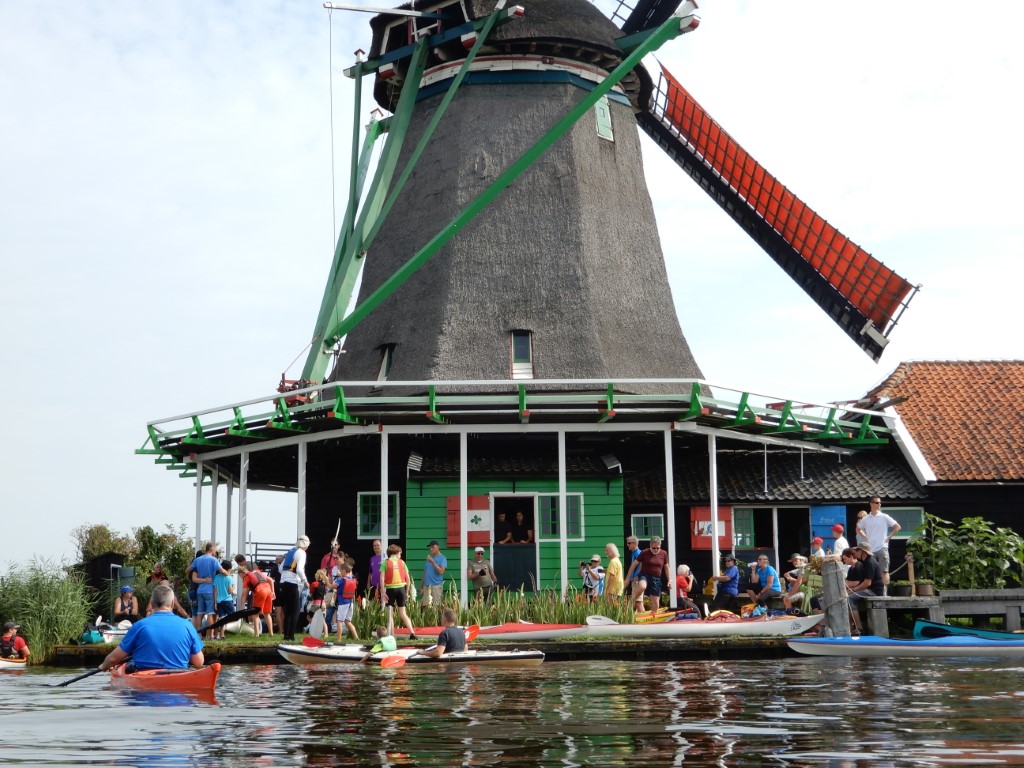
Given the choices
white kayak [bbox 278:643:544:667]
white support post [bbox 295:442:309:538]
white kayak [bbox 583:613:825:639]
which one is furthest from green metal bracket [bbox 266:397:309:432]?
white kayak [bbox 583:613:825:639]

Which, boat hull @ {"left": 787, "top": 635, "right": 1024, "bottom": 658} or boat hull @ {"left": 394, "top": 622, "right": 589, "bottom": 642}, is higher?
boat hull @ {"left": 394, "top": 622, "right": 589, "bottom": 642}

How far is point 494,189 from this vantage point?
22.3 metres

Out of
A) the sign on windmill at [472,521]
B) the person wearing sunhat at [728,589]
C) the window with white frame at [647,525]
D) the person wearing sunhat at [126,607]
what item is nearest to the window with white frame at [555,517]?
the sign on windmill at [472,521]

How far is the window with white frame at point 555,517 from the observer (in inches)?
915

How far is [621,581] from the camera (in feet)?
65.5

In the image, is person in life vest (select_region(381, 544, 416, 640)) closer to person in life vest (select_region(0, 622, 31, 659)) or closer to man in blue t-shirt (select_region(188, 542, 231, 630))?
man in blue t-shirt (select_region(188, 542, 231, 630))

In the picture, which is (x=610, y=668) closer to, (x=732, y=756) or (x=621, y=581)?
(x=621, y=581)

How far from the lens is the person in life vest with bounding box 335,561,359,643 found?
18516mm

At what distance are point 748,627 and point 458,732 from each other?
9822 mm

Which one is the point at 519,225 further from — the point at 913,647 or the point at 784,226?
the point at 913,647

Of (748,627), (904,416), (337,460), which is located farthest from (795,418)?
(337,460)

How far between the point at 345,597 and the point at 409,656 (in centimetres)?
297

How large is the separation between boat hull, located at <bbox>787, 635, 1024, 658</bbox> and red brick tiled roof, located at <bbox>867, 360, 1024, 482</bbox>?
7.54 metres

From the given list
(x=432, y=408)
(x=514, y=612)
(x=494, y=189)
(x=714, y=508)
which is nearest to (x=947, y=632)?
(x=714, y=508)
